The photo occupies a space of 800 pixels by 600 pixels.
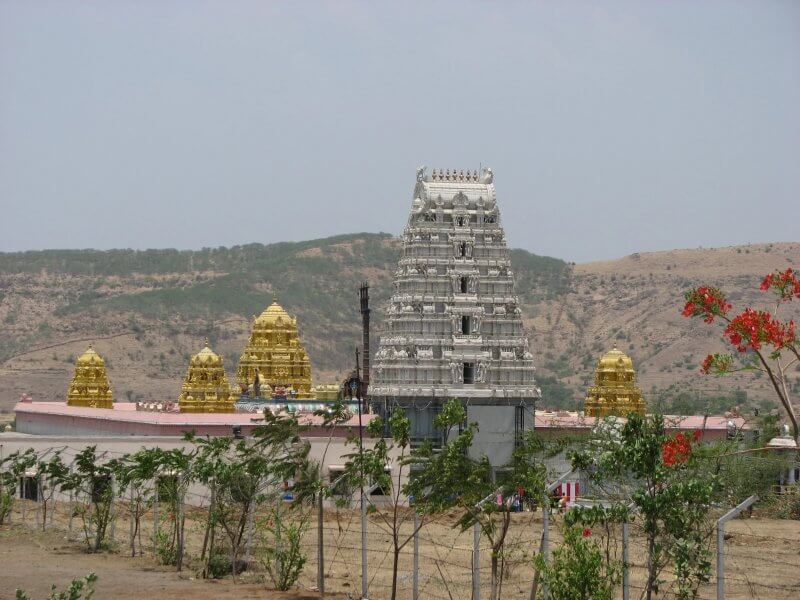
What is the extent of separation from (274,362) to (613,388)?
17723 mm

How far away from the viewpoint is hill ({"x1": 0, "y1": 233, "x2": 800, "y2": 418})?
147 metres

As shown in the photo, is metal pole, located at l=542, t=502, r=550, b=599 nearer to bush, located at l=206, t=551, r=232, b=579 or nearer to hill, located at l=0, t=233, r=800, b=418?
bush, located at l=206, t=551, r=232, b=579

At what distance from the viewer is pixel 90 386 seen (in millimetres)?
86000

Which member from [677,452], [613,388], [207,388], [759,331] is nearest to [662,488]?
[677,452]

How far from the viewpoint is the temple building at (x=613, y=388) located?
83.3m

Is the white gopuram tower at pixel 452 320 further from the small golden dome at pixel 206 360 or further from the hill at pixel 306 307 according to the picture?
the hill at pixel 306 307

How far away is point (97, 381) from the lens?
86.6 m

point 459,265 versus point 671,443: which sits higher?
point 459,265

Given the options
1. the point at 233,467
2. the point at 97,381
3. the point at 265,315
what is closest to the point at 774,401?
the point at 265,315

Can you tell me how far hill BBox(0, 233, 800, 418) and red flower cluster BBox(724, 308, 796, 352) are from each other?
105m

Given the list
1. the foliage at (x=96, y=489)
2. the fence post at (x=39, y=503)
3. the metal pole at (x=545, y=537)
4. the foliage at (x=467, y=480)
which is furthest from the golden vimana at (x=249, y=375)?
the metal pole at (x=545, y=537)

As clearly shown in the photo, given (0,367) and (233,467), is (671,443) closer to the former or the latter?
(233,467)

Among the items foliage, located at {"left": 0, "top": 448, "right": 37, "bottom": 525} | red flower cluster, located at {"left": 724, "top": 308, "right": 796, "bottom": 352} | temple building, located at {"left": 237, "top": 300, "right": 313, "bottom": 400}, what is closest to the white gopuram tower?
temple building, located at {"left": 237, "top": 300, "right": 313, "bottom": 400}

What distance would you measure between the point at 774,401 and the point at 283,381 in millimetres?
55886
